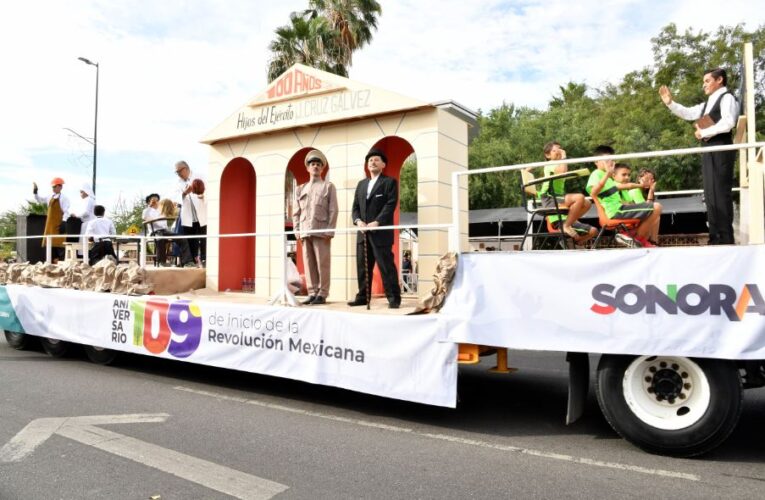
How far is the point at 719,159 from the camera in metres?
4.93

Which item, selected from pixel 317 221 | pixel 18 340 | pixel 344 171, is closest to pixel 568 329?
pixel 317 221

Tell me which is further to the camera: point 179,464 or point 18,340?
point 18,340

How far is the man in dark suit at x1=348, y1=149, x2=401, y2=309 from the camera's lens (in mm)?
5910

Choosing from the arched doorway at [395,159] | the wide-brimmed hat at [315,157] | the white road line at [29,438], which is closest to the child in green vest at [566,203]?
the arched doorway at [395,159]

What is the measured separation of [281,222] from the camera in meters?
7.57

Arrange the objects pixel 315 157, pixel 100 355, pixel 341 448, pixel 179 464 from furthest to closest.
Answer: pixel 100 355, pixel 315 157, pixel 341 448, pixel 179 464

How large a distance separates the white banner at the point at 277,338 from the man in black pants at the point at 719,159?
263cm

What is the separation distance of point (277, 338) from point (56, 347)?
15.4 feet

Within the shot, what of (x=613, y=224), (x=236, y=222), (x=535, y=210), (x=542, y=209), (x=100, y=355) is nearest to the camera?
(x=613, y=224)

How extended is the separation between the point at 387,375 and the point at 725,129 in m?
3.63

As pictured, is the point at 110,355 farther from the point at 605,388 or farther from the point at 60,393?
the point at 605,388

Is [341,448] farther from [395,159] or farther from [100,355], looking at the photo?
[100,355]

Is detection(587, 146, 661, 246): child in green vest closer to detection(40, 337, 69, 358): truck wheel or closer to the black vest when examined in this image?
the black vest

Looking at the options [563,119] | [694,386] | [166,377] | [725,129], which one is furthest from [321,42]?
[694,386]
